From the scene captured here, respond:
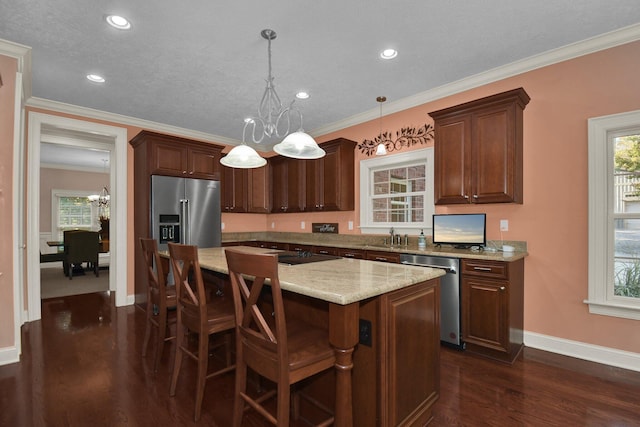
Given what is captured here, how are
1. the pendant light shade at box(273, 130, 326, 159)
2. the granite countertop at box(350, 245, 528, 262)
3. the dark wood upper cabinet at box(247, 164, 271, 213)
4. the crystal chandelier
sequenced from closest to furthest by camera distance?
the pendant light shade at box(273, 130, 326, 159), the granite countertop at box(350, 245, 528, 262), the dark wood upper cabinet at box(247, 164, 271, 213), the crystal chandelier

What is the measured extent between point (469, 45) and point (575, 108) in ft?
3.67

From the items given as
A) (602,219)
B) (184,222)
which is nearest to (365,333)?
(602,219)

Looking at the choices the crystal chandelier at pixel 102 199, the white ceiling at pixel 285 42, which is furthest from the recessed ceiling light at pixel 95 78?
the crystal chandelier at pixel 102 199

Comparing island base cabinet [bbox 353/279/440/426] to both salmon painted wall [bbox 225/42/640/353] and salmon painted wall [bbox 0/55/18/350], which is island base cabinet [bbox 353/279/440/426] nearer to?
salmon painted wall [bbox 225/42/640/353]

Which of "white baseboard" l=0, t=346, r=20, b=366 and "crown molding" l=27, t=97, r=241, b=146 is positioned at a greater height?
"crown molding" l=27, t=97, r=241, b=146

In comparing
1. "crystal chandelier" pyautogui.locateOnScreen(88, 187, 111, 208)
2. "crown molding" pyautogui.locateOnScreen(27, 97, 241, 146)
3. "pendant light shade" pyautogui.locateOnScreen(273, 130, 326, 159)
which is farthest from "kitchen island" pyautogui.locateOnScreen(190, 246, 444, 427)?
"crystal chandelier" pyautogui.locateOnScreen(88, 187, 111, 208)

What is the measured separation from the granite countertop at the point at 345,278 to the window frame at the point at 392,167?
1938 millimetres

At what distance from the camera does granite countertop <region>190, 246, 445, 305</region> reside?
4.57 feet

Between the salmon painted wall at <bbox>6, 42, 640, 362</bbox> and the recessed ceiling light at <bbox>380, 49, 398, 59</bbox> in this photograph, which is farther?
the recessed ceiling light at <bbox>380, 49, 398, 59</bbox>

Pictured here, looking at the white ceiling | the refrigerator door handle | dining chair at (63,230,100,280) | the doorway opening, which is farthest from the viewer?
dining chair at (63,230,100,280)

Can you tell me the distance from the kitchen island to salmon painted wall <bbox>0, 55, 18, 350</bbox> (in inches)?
105

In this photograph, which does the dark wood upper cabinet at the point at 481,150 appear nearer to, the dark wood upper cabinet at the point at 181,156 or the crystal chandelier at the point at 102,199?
the dark wood upper cabinet at the point at 181,156

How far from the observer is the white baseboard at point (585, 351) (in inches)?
99.3

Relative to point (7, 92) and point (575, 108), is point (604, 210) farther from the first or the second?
point (7, 92)
